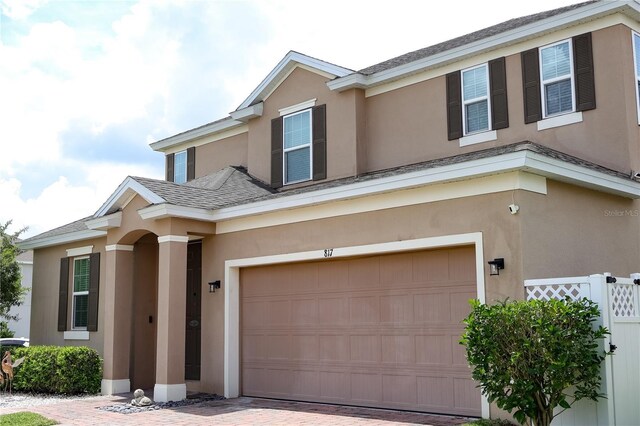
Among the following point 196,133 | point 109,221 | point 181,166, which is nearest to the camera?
point 109,221

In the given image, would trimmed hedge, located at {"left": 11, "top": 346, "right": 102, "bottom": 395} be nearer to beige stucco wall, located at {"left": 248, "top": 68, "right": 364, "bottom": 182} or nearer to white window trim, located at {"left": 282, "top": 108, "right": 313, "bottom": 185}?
beige stucco wall, located at {"left": 248, "top": 68, "right": 364, "bottom": 182}

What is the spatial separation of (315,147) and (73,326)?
28.0 feet

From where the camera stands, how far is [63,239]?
761 inches

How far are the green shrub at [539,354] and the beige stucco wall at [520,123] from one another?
4.32 meters

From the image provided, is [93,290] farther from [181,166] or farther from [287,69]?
[287,69]

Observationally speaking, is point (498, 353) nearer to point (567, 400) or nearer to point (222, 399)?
point (567, 400)

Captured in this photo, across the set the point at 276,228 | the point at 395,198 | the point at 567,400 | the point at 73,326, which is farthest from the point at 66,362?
the point at 567,400

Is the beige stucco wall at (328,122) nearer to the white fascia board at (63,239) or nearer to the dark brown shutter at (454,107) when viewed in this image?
the dark brown shutter at (454,107)

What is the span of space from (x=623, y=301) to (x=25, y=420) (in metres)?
9.21

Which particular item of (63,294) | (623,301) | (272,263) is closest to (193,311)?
(272,263)

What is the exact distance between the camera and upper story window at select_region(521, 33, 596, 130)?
40.9 feet

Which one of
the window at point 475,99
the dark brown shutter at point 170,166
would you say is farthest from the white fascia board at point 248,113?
the window at point 475,99

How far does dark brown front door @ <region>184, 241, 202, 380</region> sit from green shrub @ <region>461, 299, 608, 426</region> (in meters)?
7.85

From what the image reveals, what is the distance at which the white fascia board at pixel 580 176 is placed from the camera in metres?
10.1
